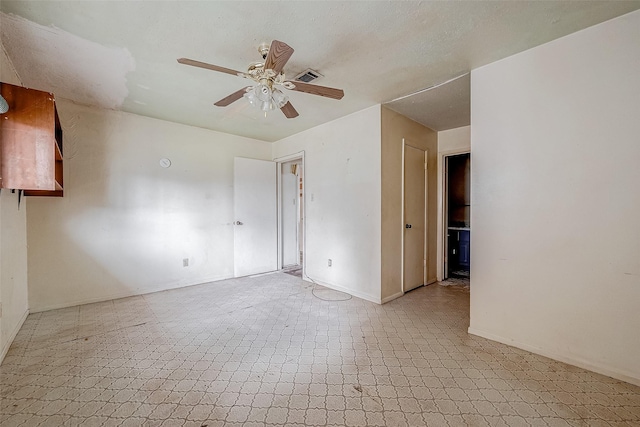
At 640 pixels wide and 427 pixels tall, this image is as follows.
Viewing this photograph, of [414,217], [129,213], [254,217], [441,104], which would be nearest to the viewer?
[441,104]

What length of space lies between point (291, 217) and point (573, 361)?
4.34 metres

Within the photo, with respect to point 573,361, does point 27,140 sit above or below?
above

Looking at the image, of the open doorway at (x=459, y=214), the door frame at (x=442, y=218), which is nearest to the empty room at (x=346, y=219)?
the door frame at (x=442, y=218)

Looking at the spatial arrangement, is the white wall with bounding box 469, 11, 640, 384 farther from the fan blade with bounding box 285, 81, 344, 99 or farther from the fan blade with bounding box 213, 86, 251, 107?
the fan blade with bounding box 213, 86, 251, 107

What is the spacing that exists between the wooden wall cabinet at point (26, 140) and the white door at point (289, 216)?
3411mm

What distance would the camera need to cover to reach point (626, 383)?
1.68m

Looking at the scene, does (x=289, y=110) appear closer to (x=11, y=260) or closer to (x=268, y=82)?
(x=268, y=82)

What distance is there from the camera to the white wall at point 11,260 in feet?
6.57

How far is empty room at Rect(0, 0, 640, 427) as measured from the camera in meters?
1.59

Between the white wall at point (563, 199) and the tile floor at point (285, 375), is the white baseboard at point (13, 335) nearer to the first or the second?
the tile floor at point (285, 375)

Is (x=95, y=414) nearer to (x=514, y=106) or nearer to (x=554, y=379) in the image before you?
(x=554, y=379)

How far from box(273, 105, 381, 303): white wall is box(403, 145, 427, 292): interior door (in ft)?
1.88

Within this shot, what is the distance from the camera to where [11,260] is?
221 centimetres

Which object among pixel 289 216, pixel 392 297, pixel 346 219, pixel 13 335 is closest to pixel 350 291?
pixel 392 297
